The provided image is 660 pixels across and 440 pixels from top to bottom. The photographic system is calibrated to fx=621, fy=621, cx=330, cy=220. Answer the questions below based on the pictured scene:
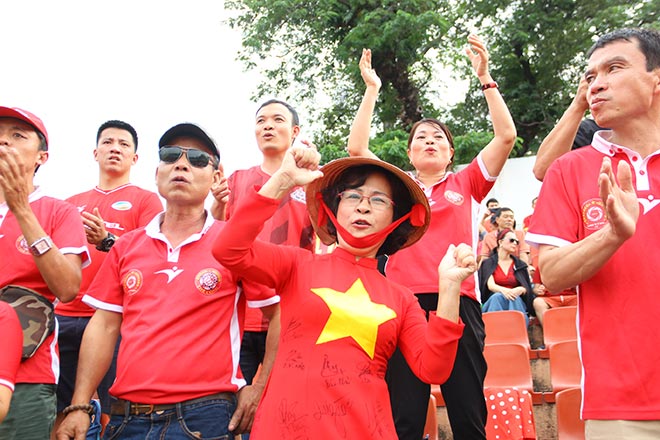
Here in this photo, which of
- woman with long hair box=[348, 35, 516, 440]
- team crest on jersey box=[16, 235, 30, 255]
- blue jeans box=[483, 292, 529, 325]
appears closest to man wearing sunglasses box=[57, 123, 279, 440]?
team crest on jersey box=[16, 235, 30, 255]

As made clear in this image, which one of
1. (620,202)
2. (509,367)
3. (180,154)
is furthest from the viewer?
(509,367)

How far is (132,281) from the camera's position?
2.81 meters

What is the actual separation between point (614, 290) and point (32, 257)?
8.23 feet

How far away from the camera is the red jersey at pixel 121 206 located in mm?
4312

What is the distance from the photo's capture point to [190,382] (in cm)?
258

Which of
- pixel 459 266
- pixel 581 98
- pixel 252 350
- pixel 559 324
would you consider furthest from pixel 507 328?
pixel 459 266

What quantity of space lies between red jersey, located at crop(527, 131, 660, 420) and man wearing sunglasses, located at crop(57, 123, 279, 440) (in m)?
1.35

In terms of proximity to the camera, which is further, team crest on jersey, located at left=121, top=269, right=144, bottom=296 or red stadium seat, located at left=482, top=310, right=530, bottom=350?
red stadium seat, located at left=482, top=310, right=530, bottom=350

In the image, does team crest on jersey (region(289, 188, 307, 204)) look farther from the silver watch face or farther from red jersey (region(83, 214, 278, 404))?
the silver watch face

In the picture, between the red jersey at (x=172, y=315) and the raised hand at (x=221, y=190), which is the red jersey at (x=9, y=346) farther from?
the raised hand at (x=221, y=190)

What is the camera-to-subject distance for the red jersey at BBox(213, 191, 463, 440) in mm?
2244

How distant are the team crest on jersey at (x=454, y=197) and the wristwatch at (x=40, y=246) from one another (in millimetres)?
2360

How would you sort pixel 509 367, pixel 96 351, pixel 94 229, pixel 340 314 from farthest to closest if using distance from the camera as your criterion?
pixel 509 367 < pixel 94 229 < pixel 96 351 < pixel 340 314

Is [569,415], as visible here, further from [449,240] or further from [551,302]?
[551,302]
